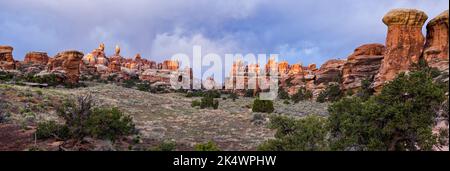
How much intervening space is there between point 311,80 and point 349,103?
5039 centimetres

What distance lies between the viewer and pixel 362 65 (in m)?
54.0

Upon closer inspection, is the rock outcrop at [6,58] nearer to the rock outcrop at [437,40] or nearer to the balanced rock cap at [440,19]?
the rock outcrop at [437,40]

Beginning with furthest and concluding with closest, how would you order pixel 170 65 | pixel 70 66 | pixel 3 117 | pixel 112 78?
pixel 170 65 → pixel 112 78 → pixel 70 66 → pixel 3 117

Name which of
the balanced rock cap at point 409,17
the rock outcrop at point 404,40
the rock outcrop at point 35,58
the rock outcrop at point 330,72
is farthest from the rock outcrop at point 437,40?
the rock outcrop at point 35,58

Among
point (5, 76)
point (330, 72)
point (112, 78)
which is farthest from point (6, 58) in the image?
point (330, 72)

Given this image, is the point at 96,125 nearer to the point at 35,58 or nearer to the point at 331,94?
the point at 331,94

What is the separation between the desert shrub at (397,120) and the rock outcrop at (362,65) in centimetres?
3851

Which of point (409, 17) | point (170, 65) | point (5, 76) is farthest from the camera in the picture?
point (170, 65)

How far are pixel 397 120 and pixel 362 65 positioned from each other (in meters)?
43.1

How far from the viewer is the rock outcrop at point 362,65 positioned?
52819 millimetres

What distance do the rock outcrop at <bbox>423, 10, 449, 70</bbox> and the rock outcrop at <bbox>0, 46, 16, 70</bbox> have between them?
6633cm

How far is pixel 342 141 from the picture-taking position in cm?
1377

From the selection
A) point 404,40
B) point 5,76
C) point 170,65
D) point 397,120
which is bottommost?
point 397,120
